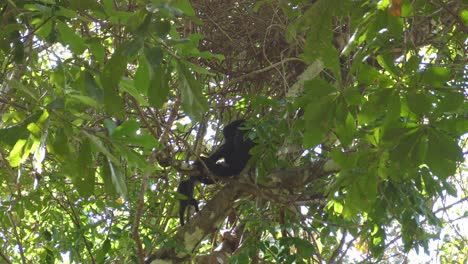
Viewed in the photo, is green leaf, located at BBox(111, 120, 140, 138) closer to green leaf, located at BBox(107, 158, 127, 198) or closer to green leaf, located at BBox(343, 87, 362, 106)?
green leaf, located at BBox(107, 158, 127, 198)

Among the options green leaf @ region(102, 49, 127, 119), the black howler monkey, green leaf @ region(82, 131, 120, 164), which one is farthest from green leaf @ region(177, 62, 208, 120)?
the black howler monkey

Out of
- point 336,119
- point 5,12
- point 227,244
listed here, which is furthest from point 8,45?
point 227,244

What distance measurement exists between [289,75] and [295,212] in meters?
1.21

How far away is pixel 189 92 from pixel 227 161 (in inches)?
91.8

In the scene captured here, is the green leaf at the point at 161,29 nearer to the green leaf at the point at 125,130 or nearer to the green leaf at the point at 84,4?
the green leaf at the point at 84,4

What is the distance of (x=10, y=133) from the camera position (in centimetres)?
181

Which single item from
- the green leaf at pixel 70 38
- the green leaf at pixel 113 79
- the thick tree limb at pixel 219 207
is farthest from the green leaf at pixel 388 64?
the thick tree limb at pixel 219 207

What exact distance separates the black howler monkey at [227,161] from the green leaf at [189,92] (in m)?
1.91

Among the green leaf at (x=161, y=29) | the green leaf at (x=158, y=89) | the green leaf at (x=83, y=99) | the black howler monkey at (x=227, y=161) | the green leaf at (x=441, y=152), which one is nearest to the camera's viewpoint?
the green leaf at (x=161, y=29)

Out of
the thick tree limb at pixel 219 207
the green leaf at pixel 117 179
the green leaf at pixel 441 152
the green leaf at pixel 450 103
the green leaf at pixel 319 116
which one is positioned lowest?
the green leaf at pixel 117 179

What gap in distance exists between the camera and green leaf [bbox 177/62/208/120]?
1673 millimetres

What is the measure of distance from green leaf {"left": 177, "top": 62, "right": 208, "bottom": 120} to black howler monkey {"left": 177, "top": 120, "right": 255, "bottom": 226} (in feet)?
6.27

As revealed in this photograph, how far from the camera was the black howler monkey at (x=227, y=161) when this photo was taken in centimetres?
378

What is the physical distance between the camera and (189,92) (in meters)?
1.68
